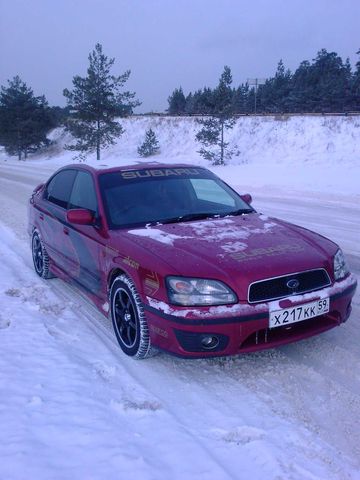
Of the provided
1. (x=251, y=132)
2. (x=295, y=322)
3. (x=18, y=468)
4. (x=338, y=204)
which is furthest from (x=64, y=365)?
(x=251, y=132)

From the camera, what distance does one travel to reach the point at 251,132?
35.7 meters

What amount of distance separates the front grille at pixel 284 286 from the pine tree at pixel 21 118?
44186 millimetres

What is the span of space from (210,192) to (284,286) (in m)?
1.84

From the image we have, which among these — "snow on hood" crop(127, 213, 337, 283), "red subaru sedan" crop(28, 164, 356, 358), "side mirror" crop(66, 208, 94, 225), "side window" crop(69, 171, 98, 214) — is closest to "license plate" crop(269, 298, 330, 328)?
"red subaru sedan" crop(28, 164, 356, 358)

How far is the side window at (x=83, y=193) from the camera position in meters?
4.44

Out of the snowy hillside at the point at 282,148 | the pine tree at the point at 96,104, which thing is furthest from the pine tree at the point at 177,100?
the pine tree at the point at 96,104

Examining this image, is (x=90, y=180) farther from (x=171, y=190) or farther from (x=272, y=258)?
(x=272, y=258)

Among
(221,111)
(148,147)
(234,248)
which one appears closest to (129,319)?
(234,248)

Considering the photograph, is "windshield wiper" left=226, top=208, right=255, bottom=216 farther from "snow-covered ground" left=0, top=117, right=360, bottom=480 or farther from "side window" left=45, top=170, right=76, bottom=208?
"side window" left=45, top=170, right=76, bottom=208

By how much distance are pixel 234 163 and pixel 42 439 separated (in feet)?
97.1

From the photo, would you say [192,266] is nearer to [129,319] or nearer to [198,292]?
[198,292]

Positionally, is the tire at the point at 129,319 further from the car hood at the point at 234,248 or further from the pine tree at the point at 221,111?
the pine tree at the point at 221,111

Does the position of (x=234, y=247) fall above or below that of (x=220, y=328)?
above

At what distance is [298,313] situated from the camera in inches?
128
